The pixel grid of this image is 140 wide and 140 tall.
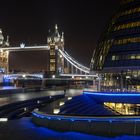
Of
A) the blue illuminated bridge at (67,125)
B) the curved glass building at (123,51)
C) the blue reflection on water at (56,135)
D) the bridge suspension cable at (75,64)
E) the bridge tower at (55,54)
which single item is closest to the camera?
the blue reflection on water at (56,135)

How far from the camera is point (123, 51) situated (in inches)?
2741

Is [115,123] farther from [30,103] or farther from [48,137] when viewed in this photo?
[30,103]

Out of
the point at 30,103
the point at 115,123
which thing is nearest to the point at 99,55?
the point at 30,103

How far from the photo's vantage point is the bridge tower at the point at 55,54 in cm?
16889

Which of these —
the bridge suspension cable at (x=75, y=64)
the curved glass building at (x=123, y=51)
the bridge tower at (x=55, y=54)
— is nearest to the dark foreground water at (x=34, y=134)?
the curved glass building at (x=123, y=51)

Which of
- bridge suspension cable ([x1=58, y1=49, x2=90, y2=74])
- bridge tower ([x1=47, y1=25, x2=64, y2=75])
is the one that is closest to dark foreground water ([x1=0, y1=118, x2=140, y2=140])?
bridge suspension cable ([x1=58, y1=49, x2=90, y2=74])

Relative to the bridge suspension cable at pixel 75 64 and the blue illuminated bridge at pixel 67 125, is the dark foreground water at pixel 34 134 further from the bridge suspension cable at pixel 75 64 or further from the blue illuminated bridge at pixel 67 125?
the bridge suspension cable at pixel 75 64

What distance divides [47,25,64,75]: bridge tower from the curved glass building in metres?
87.0

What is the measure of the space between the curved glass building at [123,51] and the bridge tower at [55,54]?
87.0 meters

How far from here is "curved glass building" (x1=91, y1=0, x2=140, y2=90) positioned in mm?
68625

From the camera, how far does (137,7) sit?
236 ft

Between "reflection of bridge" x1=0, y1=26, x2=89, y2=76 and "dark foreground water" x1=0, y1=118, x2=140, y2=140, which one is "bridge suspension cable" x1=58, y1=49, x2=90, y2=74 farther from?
"dark foreground water" x1=0, y1=118, x2=140, y2=140

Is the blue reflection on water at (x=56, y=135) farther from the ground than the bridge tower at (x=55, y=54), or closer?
closer

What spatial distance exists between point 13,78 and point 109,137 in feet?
377
